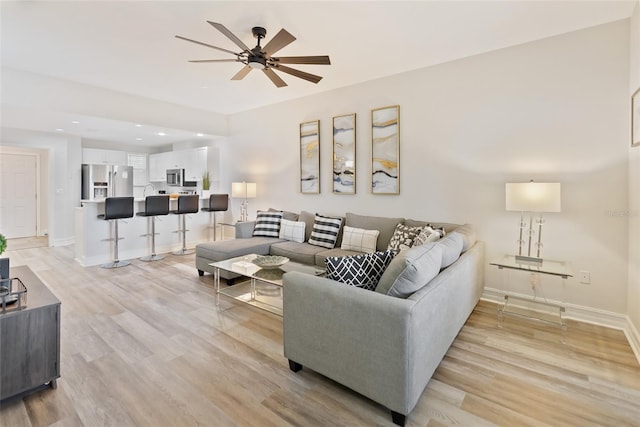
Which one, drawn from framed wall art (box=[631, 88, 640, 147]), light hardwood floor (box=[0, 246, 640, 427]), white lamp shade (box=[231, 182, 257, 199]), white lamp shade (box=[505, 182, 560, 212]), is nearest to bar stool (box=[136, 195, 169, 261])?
white lamp shade (box=[231, 182, 257, 199])

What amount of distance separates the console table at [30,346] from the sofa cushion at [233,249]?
81.3 inches

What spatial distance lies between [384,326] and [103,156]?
8590 mm

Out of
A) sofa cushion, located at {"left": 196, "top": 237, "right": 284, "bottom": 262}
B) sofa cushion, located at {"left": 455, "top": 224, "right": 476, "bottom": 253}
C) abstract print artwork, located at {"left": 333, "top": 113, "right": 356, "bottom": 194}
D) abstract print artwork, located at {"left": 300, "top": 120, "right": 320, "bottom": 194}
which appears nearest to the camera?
sofa cushion, located at {"left": 455, "top": 224, "right": 476, "bottom": 253}

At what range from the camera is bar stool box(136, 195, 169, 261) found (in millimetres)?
5164

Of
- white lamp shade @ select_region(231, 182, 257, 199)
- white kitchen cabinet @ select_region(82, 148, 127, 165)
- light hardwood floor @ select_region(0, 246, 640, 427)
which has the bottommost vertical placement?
light hardwood floor @ select_region(0, 246, 640, 427)

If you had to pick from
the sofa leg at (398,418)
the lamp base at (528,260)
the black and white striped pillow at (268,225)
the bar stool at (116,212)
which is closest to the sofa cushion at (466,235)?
the lamp base at (528,260)

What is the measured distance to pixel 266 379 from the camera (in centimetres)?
205

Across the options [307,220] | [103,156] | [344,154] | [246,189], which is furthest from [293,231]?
→ [103,156]

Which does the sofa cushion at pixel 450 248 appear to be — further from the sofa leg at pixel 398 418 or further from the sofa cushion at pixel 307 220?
the sofa cushion at pixel 307 220

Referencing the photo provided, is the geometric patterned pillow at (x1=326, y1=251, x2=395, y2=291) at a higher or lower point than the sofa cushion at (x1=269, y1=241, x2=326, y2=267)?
higher

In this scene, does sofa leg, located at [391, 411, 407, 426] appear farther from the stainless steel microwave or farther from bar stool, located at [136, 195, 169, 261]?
the stainless steel microwave

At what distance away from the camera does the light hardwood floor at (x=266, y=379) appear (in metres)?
1.72

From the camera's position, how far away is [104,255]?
5.07m

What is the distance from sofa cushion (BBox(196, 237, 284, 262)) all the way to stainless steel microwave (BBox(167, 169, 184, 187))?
383cm
